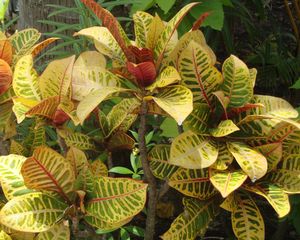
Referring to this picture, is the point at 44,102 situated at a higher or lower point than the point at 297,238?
higher

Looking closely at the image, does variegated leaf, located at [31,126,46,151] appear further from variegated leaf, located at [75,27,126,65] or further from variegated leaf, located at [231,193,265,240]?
variegated leaf, located at [231,193,265,240]

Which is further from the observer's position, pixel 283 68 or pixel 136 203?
pixel 283 68

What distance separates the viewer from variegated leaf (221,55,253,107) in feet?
3.93

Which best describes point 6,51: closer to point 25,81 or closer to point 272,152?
point 25,81

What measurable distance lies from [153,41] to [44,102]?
0.27 m

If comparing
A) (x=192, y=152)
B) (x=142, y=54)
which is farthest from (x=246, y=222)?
(x=142, y=54)

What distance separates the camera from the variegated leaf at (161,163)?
131 cm

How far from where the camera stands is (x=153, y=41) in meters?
1.23

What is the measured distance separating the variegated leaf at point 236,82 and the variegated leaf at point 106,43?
0.23 metres

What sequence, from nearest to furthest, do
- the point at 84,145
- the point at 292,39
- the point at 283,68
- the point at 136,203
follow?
the point at 136,203 → the point at 84,145 → the point at 283,68 → the point at 292,39

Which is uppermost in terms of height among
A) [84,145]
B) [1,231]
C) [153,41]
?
[153,41]

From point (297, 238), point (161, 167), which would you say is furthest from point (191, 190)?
point (297, 238)

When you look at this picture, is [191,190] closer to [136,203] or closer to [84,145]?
[136,203]

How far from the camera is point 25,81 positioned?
49.4 inches
